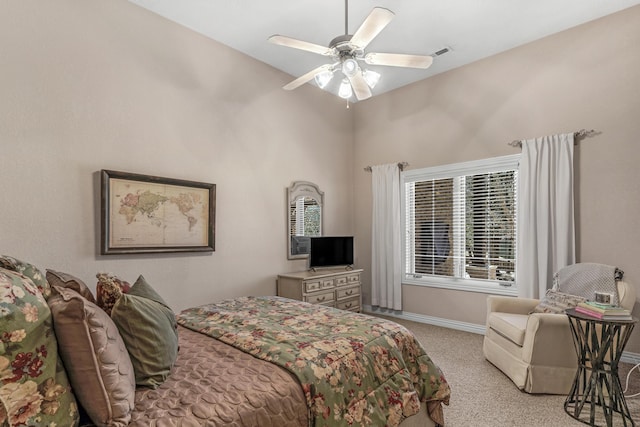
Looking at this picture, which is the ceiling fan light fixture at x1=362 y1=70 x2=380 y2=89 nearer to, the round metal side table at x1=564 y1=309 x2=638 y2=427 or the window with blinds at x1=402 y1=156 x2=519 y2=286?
the window with blinds at x1=402 y1=156 x2=519 y2=286

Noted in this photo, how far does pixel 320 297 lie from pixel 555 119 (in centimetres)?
319

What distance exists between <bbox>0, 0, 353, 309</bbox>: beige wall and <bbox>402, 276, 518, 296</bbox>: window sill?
1602 millimetres

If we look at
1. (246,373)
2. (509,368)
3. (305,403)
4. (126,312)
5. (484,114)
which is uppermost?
(484,114)

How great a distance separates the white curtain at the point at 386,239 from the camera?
463cm

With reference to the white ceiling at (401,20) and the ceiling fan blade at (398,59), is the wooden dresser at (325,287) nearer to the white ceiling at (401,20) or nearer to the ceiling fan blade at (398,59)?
the ceiling fan blade at (398,59)

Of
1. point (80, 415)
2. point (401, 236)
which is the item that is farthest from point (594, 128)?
point (80, 415)

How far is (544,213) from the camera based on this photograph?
11.4 feet

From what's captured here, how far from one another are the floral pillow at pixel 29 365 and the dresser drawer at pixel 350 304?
11.0 ft

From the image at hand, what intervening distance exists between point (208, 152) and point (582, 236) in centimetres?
389

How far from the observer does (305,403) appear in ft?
4.69

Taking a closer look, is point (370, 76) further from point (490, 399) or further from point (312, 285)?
point (490, 399)

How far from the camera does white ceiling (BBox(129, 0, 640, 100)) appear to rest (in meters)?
3.04

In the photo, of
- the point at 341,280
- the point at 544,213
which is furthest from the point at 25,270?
the point at 544,213

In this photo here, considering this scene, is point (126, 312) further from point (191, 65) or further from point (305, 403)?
point (191, 65)
